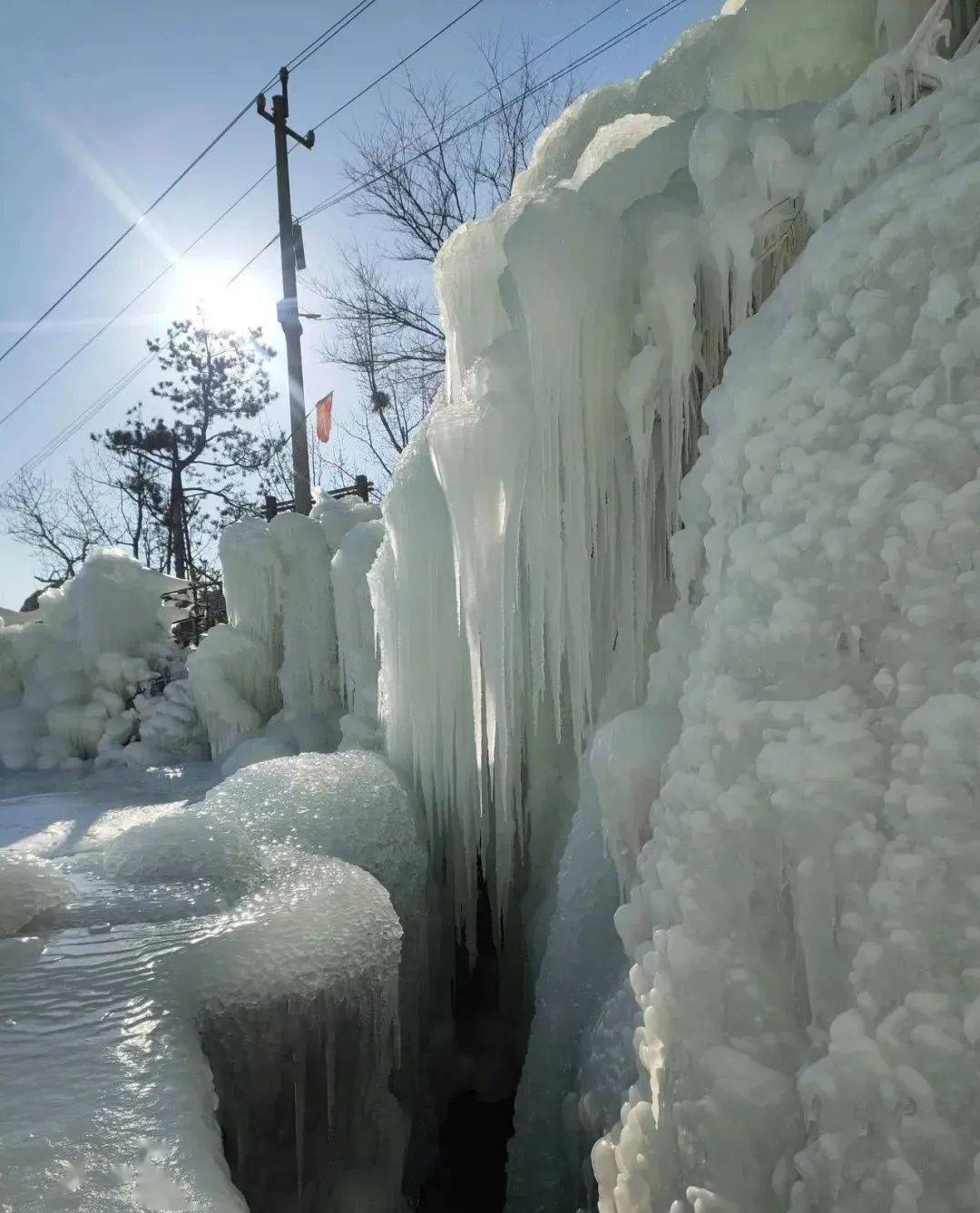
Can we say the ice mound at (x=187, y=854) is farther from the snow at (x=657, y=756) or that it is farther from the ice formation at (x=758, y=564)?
the ice formation at (x=758, y=564)

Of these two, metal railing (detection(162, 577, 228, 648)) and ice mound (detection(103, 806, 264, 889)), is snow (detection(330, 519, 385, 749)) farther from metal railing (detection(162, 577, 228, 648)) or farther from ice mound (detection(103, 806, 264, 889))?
metal railing (detection(162, 577, 228, 648))

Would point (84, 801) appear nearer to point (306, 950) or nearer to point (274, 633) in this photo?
point (274, 633)

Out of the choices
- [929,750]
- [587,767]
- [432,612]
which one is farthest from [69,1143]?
[432,612]

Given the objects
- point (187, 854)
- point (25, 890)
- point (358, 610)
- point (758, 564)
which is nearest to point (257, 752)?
point (358, 610)

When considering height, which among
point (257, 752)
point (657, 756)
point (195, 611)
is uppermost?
point (195, 611)

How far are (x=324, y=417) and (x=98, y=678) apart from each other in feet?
14.2

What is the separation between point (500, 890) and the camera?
3.46 m

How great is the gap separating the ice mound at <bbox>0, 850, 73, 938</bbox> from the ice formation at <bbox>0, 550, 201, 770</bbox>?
568cm

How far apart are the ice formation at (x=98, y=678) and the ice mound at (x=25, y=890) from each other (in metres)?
5.68

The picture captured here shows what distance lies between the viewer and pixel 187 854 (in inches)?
120

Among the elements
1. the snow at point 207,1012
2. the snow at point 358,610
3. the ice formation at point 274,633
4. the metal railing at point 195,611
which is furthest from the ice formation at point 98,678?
the snow at point 207,1012

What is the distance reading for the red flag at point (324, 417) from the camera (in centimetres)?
1068

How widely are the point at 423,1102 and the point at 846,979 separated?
2687 mm

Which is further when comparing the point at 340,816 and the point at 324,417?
the point at 324,417
